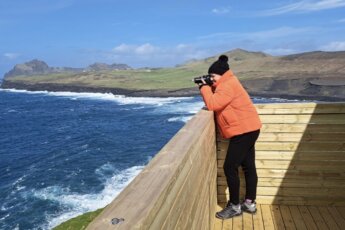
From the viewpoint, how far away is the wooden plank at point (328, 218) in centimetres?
621

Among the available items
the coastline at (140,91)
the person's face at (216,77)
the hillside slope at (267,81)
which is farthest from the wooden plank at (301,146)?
the hillside slope at (267,81)

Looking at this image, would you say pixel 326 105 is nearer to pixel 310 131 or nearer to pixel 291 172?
pixel 310 131

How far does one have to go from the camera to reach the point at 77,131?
59719 mm

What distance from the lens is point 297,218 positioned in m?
6.55

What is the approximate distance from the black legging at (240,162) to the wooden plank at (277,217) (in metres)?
0.47

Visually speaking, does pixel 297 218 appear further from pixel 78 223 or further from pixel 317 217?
pixel 78 223

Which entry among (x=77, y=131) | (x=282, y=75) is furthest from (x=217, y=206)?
(x=282, y=75)

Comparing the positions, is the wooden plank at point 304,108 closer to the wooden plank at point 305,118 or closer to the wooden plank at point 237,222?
the wooden plank at point 305,118

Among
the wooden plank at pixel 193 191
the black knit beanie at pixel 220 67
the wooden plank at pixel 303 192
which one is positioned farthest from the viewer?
the wooden plank at pixel 303 192

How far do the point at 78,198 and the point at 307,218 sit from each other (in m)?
23.5

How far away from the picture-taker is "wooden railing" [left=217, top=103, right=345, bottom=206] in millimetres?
6656

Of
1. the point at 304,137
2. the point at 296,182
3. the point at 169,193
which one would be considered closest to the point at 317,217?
the point at 296,182

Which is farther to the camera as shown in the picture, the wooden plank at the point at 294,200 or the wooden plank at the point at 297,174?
the wooden plank at the point at 294,200

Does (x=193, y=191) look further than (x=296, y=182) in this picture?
No
